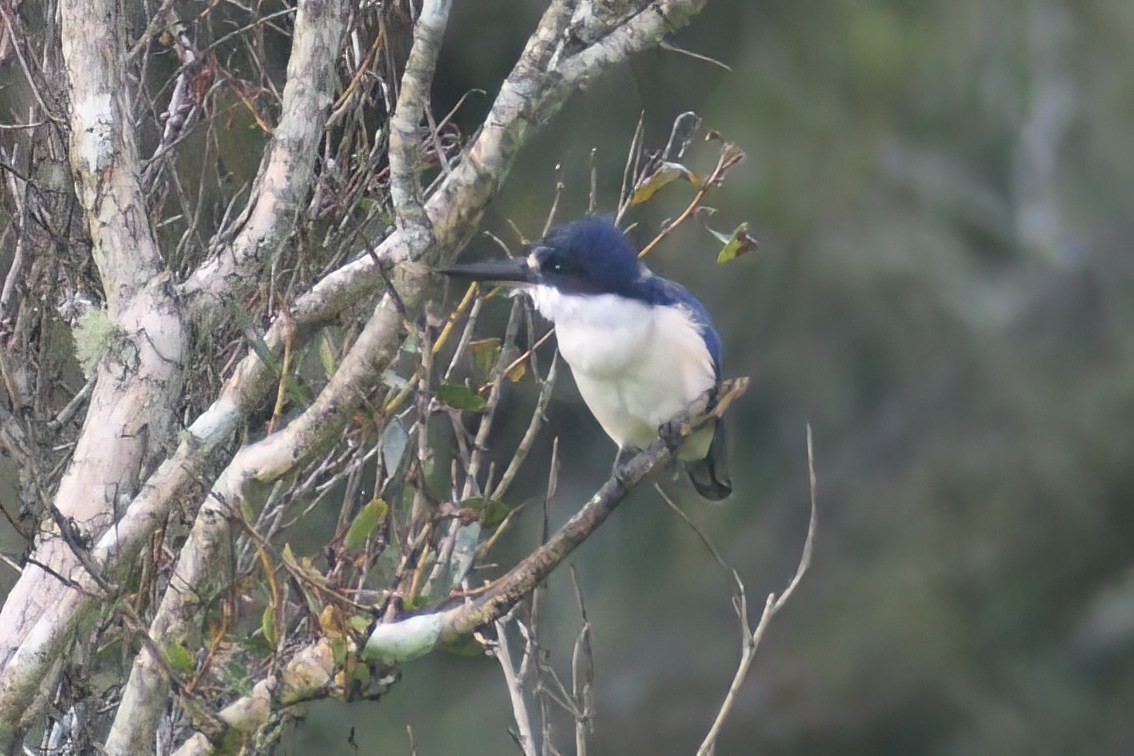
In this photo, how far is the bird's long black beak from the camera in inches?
58.1

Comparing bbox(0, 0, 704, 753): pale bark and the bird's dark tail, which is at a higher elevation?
bbox(0, 0, 704, 753): pale bark

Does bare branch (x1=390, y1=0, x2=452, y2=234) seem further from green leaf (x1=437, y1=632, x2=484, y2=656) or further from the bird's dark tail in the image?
the bird's dark tail

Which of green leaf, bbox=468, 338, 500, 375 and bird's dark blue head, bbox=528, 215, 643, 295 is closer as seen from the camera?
green leaf, bbox=468, 338, 500, 375

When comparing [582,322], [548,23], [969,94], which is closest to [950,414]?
[969,94]

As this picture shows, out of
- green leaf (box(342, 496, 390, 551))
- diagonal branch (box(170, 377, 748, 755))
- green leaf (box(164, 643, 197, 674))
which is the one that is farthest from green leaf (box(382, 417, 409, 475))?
green leaf (box(164, 643, 197, 674))

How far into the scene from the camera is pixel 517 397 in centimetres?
277

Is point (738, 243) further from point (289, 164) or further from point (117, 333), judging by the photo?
point (117, 333)

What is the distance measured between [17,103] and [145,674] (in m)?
1.01

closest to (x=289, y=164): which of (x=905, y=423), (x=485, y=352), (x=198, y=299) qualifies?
(x=198, y=299)

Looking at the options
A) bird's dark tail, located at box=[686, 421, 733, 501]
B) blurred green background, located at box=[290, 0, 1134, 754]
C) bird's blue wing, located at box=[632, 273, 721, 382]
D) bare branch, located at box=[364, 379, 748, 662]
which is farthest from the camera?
blurred green background, located at box=[290, 0, 1134, 754]

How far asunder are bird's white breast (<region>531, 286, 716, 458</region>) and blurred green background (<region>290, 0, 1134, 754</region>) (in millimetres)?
1493

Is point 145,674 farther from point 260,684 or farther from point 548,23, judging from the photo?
point 548,23

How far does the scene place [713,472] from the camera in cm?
198

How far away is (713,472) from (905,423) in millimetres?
1578
